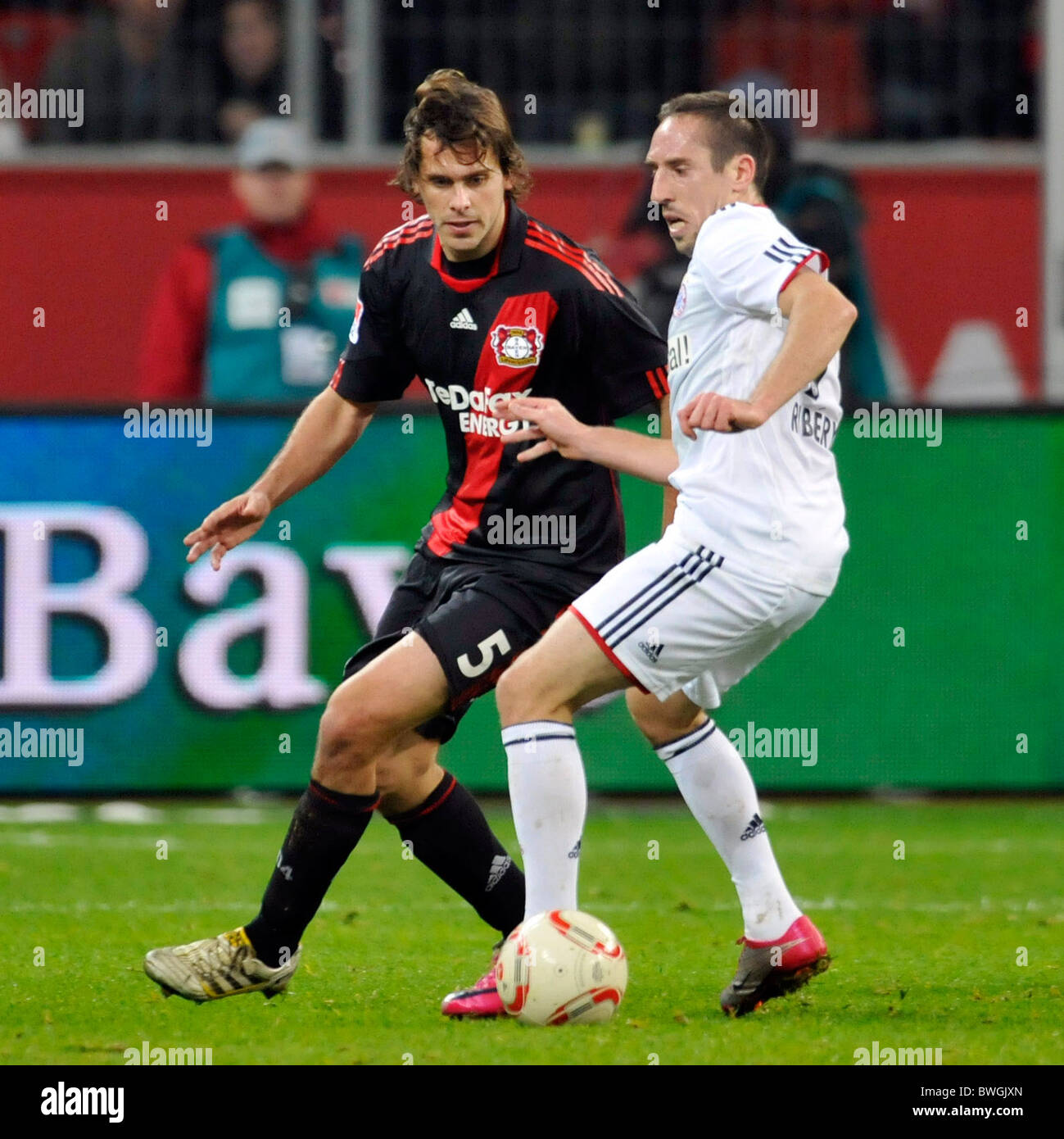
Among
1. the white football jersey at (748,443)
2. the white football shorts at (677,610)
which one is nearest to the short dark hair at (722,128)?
the white football jersey at (748,443)

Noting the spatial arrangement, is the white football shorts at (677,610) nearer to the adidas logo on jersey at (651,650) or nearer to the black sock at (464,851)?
the adidas logo on jersey at (651,650)

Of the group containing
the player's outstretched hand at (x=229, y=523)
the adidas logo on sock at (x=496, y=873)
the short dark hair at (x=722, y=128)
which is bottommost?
the adidas logo on sock at (x=496, y=873)

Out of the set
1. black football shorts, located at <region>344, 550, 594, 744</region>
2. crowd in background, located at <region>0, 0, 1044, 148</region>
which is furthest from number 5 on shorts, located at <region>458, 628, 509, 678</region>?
crowd in background, located at <region>0, 0, 1044, 148</region>

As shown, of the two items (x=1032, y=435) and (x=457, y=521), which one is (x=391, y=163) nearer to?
(x=1032, y=435)

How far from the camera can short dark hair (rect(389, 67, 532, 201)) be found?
477 cm

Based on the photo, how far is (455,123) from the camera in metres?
4.77

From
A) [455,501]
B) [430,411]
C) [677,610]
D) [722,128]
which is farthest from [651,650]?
[430,411]

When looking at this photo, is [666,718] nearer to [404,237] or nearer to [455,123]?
[404,237]

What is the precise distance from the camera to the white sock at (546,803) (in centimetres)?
454

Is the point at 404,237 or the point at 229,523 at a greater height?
the point at 404,237

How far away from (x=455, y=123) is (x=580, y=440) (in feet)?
2.71

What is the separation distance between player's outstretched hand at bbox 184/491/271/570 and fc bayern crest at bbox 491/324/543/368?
668 millimetres

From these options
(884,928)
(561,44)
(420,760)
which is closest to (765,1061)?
(420,760)

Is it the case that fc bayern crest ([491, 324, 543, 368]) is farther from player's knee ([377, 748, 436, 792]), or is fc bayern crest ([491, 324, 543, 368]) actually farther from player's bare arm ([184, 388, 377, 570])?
player's knee ([377, 748, 436, 792])
